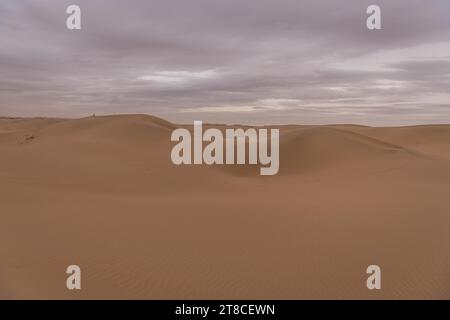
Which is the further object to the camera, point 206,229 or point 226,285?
point 206,229

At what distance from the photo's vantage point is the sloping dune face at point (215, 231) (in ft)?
12.5

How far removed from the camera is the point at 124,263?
13.8 feet

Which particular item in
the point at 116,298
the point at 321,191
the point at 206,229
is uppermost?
the point at 321,191

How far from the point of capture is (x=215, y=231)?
5273mm

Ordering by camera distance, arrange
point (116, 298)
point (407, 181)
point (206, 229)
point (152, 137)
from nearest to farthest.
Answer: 1. point (116, 298)
2. point (206, 229)
3. point (407, 181)
4. point (152, 137)

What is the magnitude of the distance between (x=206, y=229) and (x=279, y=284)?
174 centimetres

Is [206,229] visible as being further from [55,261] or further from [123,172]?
[123,172]

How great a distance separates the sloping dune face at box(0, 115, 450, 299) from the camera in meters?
3.82

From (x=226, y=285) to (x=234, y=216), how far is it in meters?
2.22

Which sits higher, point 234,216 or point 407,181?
point 407,181

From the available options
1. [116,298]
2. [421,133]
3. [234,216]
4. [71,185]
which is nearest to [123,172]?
[71,185]

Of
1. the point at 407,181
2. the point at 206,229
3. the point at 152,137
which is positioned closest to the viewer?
the point at 206,229

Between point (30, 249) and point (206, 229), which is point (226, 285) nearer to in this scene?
point (206, 229)

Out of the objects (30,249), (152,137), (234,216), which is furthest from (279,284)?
(152,137)
